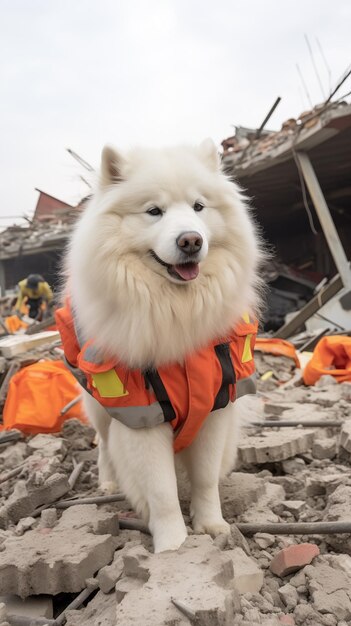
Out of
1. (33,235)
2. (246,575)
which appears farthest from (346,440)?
(33,235)

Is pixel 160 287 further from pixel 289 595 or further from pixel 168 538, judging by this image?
pixel 289 595

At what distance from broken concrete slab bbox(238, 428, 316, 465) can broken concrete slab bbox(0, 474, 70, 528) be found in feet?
3.88

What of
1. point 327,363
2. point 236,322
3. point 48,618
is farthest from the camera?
point 327,363

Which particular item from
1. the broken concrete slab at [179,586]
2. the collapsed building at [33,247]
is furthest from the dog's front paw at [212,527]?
the collapsed building at [33,247]

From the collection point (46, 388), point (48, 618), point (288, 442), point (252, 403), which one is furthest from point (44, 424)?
point (48, 618)

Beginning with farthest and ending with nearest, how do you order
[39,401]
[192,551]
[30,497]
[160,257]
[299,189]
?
[299,189] < [39,401] < [30,497] < [160,257] < [192,551]

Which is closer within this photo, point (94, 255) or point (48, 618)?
point (48, 618)

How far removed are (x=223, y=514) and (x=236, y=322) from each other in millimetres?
1068

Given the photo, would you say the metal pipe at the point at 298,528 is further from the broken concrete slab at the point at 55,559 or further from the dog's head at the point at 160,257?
the dog's head at the point at 160,257

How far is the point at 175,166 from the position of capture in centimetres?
248

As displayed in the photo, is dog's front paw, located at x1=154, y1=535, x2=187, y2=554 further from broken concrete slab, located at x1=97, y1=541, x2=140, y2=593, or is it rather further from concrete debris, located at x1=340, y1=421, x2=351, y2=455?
concrete debris, located at x1=340, y1=421, x2=351, y2=455

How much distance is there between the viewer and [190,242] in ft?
7.23

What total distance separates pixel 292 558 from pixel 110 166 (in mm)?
1991

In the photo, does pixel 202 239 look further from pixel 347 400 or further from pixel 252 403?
pixel 347 400
